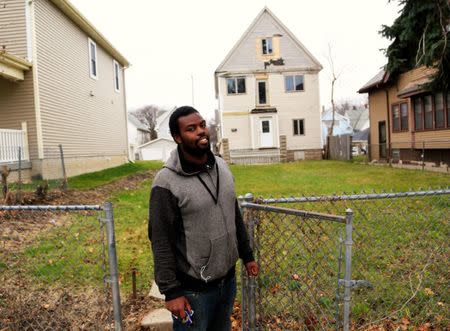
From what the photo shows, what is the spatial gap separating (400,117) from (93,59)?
16079 millimetres

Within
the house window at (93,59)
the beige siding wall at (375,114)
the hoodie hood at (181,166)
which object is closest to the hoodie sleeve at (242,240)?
the hoodie hood at (181,166)

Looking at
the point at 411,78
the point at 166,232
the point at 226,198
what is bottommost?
the point at 166,232

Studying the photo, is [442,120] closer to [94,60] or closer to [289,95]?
[289,95]

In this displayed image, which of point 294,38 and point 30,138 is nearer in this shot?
point 30,138

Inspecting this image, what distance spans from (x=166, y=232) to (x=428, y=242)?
4.66 meters

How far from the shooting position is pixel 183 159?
2381 mm

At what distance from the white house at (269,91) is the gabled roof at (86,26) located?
25.0 ft

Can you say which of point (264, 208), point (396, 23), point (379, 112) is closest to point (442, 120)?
point (396, 23)

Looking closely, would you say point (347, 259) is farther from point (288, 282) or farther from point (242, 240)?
point (288, 282)

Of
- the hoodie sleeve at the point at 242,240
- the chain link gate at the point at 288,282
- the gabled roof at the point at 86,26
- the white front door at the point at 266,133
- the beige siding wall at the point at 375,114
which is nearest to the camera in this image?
the chain link gate at the point at 288,282

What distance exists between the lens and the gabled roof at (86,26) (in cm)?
1486

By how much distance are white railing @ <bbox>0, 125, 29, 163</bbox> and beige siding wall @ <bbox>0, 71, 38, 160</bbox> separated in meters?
0.25

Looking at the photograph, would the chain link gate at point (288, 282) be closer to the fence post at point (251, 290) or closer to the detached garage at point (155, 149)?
the fence post at point (251, 290)

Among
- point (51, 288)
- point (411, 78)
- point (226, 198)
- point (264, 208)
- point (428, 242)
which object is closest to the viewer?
point (226, 198)
